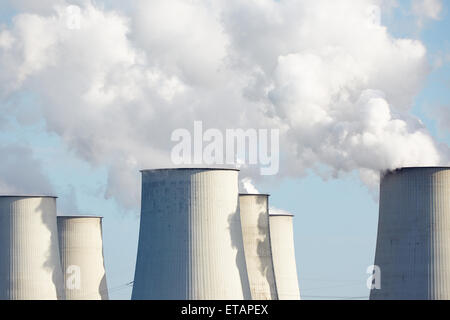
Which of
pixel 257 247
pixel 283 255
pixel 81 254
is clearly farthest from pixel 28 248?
pixel 283 255

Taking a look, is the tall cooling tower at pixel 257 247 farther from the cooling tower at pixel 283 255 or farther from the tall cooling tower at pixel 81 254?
the tall cooling tower at pixel 81 254

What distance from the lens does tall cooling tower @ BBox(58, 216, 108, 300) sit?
47.1m

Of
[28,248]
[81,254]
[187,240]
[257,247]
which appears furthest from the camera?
[81,254]

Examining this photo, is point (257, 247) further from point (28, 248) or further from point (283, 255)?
point (283, 255)

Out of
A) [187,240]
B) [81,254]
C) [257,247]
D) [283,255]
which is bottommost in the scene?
[283,255]

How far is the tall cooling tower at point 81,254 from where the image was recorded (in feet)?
155

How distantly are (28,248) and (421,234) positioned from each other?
12.6 m

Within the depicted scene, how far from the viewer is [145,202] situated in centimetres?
3778

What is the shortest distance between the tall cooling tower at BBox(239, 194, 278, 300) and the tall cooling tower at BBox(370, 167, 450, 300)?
761 cm

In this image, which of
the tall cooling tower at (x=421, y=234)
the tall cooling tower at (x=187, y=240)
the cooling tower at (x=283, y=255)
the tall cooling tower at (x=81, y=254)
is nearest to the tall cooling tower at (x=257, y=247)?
the tall cooling tower at (x=187, y=240)

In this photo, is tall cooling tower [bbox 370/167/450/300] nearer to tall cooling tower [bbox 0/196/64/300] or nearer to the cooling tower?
tall cooling tower [bbox 0/196/64/300]

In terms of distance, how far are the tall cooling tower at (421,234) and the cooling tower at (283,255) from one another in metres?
14.0

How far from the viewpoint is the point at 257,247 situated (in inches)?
1686
